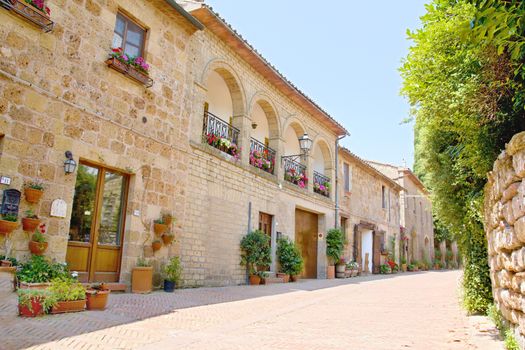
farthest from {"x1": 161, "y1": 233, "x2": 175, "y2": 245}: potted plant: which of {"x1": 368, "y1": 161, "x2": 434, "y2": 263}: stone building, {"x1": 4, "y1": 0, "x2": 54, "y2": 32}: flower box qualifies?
{"x1": 368, "y1": 161, "x2": 434, "y2": 263}: stone building

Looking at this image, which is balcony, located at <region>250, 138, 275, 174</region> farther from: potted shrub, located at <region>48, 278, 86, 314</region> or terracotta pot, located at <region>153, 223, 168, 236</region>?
potted shrub, located at <region>48, 278, 86, 314</region>

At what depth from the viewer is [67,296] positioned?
5434 millimetres

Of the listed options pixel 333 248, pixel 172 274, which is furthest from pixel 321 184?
pixel 172 274

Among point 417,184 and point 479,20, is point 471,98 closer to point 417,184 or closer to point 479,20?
point 479,20

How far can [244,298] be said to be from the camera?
835 cm

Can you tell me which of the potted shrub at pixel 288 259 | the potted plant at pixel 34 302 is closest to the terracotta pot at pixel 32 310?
the potted plant at pixel 34 302

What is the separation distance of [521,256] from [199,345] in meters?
3.17

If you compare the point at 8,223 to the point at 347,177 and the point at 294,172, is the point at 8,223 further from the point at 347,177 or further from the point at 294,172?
the point at 347,177

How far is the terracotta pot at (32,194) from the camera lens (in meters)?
6.18

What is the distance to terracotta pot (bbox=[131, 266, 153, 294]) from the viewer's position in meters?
7.82

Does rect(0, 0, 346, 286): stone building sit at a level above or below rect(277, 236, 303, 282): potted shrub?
above

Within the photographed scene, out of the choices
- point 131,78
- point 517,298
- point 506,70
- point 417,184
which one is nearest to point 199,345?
point 517,298

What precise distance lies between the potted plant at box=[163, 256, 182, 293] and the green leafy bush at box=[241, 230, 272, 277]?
114 inches

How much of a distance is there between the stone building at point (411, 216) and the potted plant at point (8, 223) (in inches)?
926
